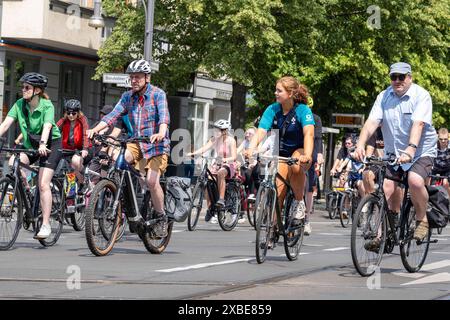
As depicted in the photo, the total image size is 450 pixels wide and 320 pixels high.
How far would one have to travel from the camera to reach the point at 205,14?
30828 mm

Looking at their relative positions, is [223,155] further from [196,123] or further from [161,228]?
[196,123]

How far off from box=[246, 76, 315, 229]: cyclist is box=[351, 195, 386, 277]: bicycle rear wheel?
128 cm

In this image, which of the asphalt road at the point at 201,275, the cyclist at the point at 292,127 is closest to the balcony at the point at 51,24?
the asphalt road at the point at 201,275

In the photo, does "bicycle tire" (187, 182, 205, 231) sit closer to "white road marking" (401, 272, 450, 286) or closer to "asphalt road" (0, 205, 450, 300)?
"asphalt road" (0, 205, 450, 300)

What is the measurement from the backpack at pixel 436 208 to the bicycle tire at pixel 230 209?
8.03 metres

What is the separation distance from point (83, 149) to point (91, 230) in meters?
5.37

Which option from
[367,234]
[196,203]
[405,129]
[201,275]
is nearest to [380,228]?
[367,234]

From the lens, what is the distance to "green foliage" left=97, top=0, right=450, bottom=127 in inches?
1180

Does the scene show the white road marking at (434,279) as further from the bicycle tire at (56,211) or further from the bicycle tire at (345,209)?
the bicycle tire at (345,209)

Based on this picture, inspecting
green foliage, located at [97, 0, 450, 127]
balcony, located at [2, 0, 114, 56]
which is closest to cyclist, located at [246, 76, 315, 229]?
green foliage, located at [97, 0, 450, 127]

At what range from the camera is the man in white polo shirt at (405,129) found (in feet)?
36.0

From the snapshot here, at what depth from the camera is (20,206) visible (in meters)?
13.0
